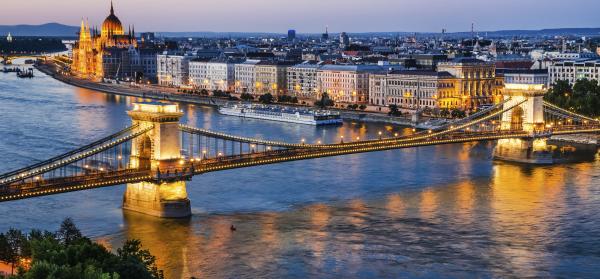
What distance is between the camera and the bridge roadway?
19.0 meters

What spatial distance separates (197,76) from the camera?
65.8 metres

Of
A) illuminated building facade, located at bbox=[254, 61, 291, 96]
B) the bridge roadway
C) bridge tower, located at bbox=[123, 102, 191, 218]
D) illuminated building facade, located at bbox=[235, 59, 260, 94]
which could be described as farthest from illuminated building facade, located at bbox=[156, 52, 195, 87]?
bridge tower, located at bbox=[123, 102, 191, 218]

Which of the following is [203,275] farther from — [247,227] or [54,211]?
[54,211]

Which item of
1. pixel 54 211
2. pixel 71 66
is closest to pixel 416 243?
pixel 54 211

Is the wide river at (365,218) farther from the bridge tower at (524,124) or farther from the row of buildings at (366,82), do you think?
the row of buildings at (366,82)

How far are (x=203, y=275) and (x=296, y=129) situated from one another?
76.0 ft

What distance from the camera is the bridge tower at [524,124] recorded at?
101ft

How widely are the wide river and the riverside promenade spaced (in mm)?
11509

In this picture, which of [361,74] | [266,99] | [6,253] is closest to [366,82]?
[361,74]

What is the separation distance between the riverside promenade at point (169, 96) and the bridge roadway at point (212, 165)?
1149 centimetres

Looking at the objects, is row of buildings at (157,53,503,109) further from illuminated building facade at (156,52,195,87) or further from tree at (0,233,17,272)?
tree at (0,233,17,272)

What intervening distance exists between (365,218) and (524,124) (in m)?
12.9

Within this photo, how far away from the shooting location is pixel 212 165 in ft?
72.3

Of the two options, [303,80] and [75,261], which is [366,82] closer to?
[303,80]
